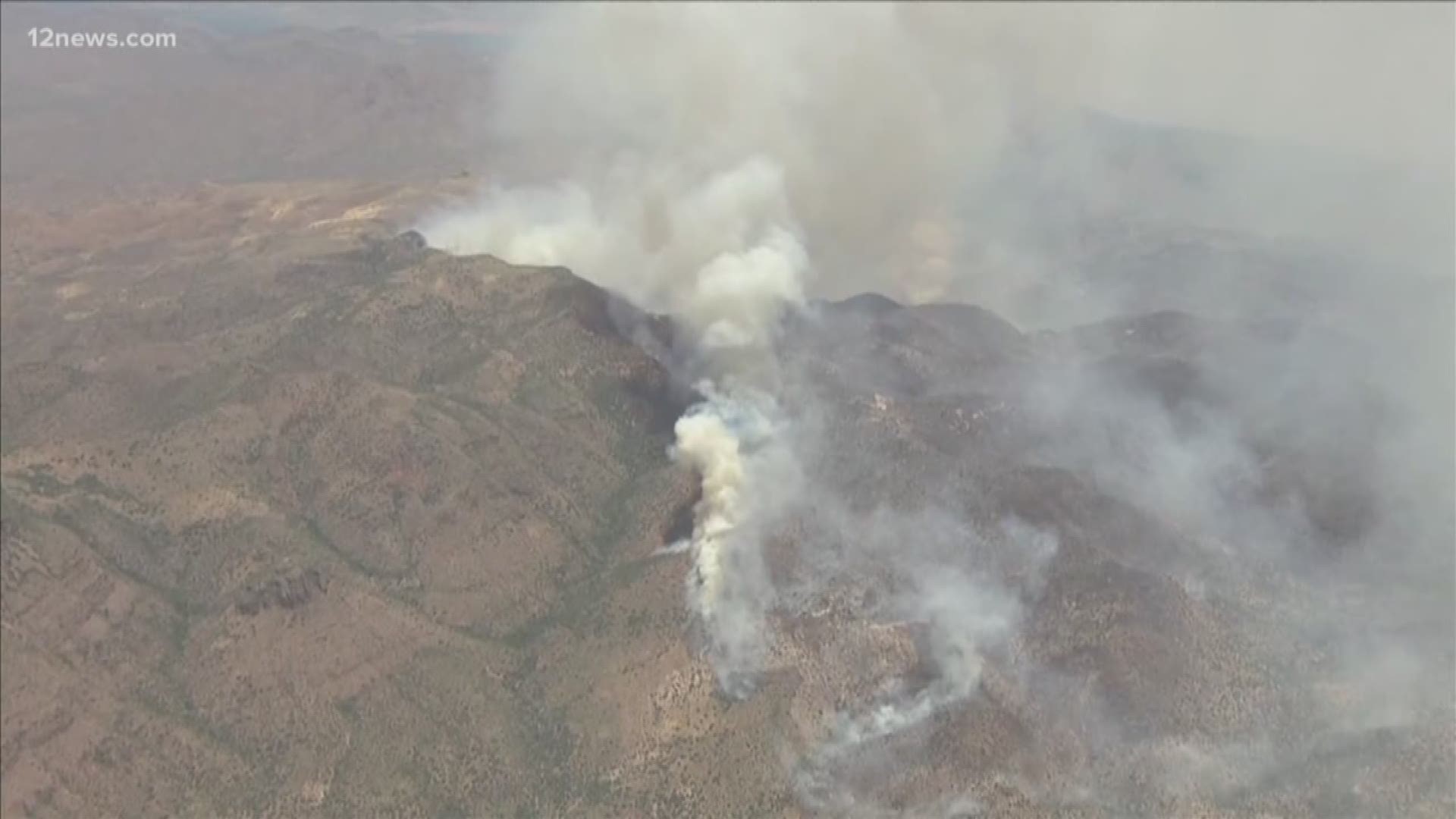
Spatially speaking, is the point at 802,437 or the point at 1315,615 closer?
the point at 1315,615

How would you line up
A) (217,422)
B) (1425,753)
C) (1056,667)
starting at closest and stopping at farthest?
(1425,753) → (1056,667) → (217,422)

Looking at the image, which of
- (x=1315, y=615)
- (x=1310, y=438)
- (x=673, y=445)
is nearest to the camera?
(x=1315, y=615)

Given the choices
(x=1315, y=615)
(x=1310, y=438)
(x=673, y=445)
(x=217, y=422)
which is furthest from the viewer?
(x=1310, y=438)

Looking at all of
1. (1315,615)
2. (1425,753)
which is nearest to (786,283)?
(1315,615)

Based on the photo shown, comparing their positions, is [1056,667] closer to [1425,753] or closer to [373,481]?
[1425,753]

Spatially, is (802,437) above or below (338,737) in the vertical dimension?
above

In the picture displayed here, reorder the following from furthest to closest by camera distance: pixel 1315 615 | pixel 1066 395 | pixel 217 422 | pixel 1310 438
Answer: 1. pixel 1066 395
2. pixel 1310 438
3. pixel 217 422
4. pixel 1315 615

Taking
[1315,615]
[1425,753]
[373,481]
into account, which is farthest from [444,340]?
[1425,753]

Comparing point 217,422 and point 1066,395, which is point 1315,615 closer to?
point 1066,395

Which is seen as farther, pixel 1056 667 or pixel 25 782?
pixel 1056 667
